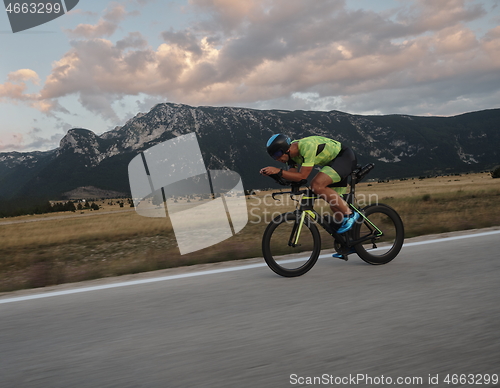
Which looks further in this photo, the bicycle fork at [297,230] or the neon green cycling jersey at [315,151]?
the bicycle fork at [297,230]

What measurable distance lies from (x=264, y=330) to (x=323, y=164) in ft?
8.55

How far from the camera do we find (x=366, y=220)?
17.9 feet

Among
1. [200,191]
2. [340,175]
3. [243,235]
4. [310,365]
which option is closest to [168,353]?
[310,365]

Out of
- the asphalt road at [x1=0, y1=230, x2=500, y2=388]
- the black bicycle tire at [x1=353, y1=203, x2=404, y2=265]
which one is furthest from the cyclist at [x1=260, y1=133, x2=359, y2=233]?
the asphalt road at [x1=0, y1=230, x2=500, y2=388]

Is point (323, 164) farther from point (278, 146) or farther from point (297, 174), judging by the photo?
point (278, 146)

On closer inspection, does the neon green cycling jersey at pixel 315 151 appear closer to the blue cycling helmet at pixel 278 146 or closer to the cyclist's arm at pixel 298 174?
the cyclist's arm at pixel 298 174

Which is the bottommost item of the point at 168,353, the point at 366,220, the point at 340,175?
the point at 168,353

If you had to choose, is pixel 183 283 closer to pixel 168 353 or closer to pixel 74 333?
pixel 74 333

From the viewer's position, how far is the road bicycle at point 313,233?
4984 millimetres

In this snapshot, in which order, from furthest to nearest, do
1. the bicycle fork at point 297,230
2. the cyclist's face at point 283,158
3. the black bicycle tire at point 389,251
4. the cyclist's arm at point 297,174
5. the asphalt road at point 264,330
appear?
the black bicycle tire at point 389,251
the bicycle fork at point 297,230
the cyclist's face at point 283,158
the cyclist's arm at point 297,174
the asphalt road at point 264,330

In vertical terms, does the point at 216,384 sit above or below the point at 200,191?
below

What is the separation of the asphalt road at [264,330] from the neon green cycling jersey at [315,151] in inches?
53.7

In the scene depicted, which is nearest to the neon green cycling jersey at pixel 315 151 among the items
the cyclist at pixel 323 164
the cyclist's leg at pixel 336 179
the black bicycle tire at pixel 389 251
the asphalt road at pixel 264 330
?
the cyclist at pixel 323 164

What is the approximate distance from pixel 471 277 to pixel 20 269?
7.18 m
